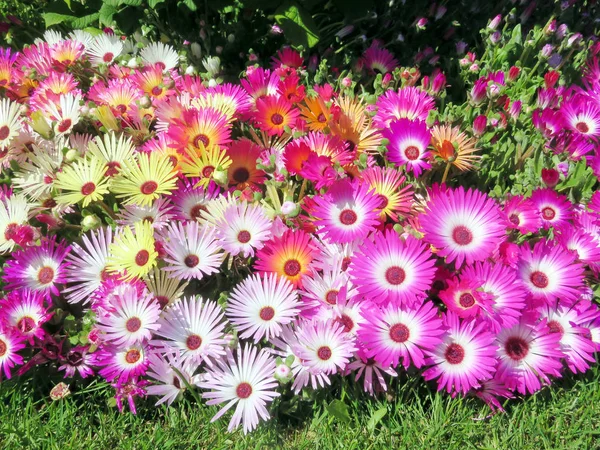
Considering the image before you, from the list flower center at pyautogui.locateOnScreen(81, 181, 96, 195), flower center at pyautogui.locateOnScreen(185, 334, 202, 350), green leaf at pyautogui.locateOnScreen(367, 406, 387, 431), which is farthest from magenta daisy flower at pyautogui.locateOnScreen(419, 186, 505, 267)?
flower center at pyautogui.locateOnScreen(81, 181, 96, 195)

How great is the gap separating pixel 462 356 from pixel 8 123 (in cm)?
186

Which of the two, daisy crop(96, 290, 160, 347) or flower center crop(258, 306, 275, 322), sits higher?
flower center crop(258, 306, 275, 322)

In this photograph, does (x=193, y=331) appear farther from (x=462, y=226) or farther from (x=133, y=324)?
(x=462, y=226)

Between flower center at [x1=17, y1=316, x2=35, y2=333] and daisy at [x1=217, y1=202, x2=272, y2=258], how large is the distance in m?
0.65

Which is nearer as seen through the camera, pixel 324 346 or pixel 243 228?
pixel 324 346

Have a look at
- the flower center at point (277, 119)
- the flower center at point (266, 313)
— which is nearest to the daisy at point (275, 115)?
the flower center at point (277, 119)

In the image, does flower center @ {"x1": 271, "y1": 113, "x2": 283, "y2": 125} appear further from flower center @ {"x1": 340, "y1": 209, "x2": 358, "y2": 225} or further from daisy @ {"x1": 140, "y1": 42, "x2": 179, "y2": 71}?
daisy @ {"x1": 140, "y1": 42, "x2": 179, "y2": 71}

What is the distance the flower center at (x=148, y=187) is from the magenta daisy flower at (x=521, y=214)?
1.16 m

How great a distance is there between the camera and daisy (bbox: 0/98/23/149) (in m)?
2.08

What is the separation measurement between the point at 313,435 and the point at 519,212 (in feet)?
3.20

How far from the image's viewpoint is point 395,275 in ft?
5.52

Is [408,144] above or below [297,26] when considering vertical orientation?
below

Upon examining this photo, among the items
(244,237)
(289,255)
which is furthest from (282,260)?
(244,237)

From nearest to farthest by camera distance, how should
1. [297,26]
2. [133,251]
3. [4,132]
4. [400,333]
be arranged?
[400,333] → [133,251] → [4,132] → [297,26]
